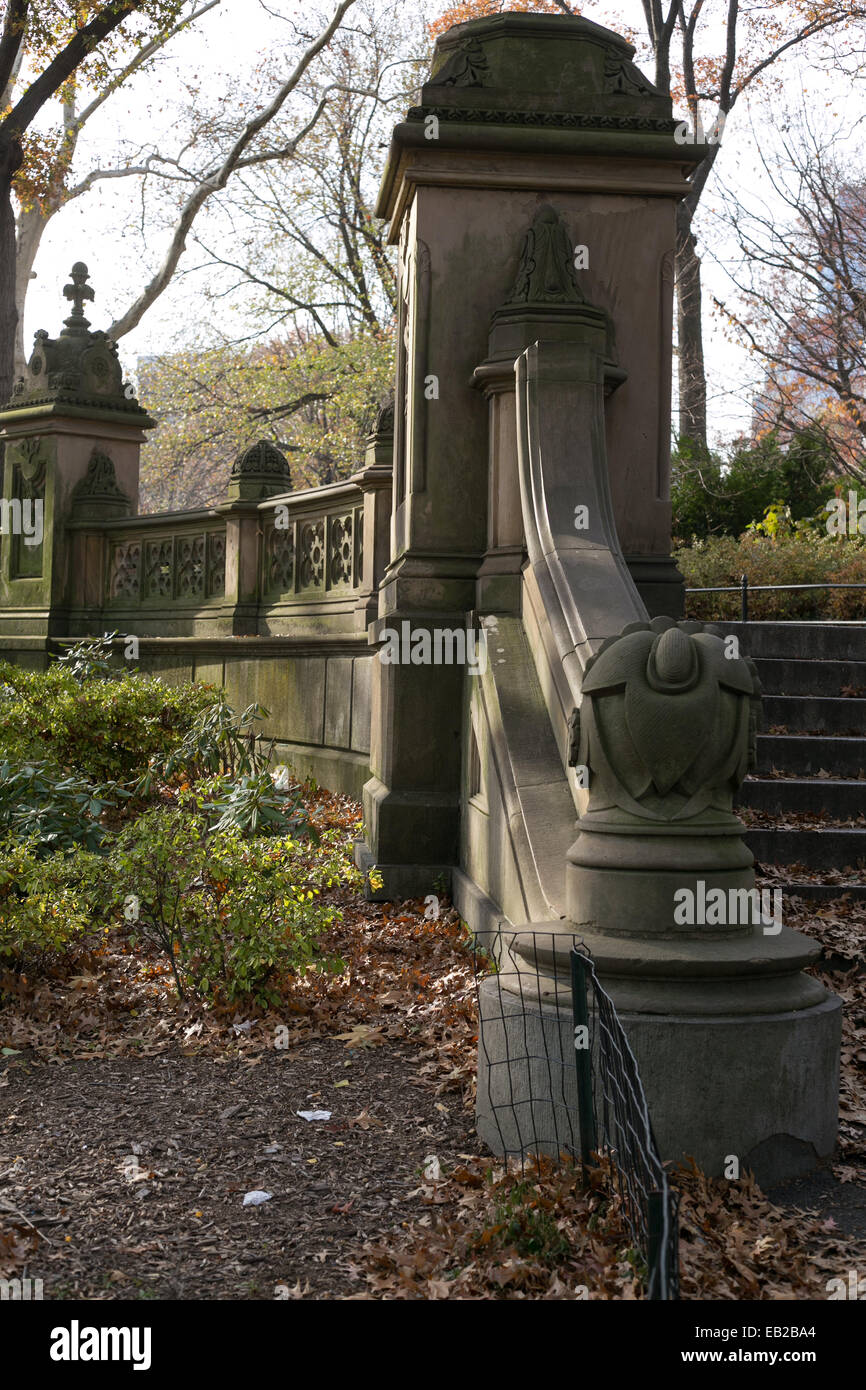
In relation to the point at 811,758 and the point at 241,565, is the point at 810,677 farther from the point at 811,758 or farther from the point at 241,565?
the point at 241,565

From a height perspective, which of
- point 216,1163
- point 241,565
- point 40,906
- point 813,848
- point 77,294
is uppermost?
point 77,294

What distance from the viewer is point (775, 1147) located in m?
3.65

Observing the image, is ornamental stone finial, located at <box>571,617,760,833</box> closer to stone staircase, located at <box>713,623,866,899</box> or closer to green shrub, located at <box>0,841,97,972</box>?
stone staircase, located at <box>713,623,866,899</box>

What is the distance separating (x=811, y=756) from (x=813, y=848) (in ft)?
2.92

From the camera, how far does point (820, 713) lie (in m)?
7.36

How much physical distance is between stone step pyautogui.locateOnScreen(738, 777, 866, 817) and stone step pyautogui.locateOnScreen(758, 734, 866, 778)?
1.13ft

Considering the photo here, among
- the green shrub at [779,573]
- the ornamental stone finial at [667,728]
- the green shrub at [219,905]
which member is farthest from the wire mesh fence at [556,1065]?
the green shrub at [779,573]

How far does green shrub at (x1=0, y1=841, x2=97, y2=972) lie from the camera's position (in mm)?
5383

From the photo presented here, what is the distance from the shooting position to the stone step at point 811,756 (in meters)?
6.91

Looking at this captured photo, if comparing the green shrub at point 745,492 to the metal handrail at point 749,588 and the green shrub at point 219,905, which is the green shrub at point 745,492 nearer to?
the metal handrail at point 749,588

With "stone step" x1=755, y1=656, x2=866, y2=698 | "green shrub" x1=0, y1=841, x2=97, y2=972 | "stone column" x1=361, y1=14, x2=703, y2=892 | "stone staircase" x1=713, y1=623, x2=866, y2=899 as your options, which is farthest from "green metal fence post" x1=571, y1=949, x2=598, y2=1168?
"stone step" x1=755, y1=656, x2=866, y2=698

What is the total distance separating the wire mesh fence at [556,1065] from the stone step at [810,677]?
4.21 m

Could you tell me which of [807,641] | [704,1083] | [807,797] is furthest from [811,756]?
[704,1083]

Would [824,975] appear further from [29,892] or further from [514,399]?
[29,892]
